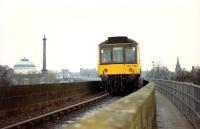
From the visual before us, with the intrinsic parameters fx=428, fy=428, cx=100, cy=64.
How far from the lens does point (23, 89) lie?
14.7m

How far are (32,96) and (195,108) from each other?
6.75 meters

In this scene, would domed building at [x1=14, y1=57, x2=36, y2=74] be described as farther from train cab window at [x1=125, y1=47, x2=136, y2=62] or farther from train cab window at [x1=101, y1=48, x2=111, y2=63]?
train cab window at [x1=125, y1=47, x2=136, y2=62]

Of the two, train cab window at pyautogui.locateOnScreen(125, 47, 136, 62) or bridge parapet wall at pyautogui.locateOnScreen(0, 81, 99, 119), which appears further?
train cab window at pyautogui.locateOnScreen(125, 47, 136, 62)

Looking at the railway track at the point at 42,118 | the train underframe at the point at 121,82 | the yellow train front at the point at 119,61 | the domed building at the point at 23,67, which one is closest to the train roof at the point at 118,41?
the yellow train front at the point at 119,61

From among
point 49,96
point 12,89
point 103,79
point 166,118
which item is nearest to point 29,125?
point 12,89

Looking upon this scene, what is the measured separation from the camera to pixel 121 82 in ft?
84.6

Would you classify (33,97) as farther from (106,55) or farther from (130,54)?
(130,54)

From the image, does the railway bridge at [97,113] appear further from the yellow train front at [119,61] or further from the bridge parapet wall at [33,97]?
the yellow train front at [119,61]

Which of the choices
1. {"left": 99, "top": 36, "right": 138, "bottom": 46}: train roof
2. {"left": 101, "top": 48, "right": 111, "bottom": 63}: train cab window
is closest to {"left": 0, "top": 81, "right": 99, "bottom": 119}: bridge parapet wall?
{"left": 101, "top": 48, "right": 111, "bottom": 63}: train cab window

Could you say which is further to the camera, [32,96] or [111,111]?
[32,96]

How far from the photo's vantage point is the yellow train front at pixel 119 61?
82.8ft

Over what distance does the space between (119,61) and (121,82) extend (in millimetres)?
1361

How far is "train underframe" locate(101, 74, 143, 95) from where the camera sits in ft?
83.2

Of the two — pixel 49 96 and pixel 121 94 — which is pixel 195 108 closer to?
pixel 49 96
